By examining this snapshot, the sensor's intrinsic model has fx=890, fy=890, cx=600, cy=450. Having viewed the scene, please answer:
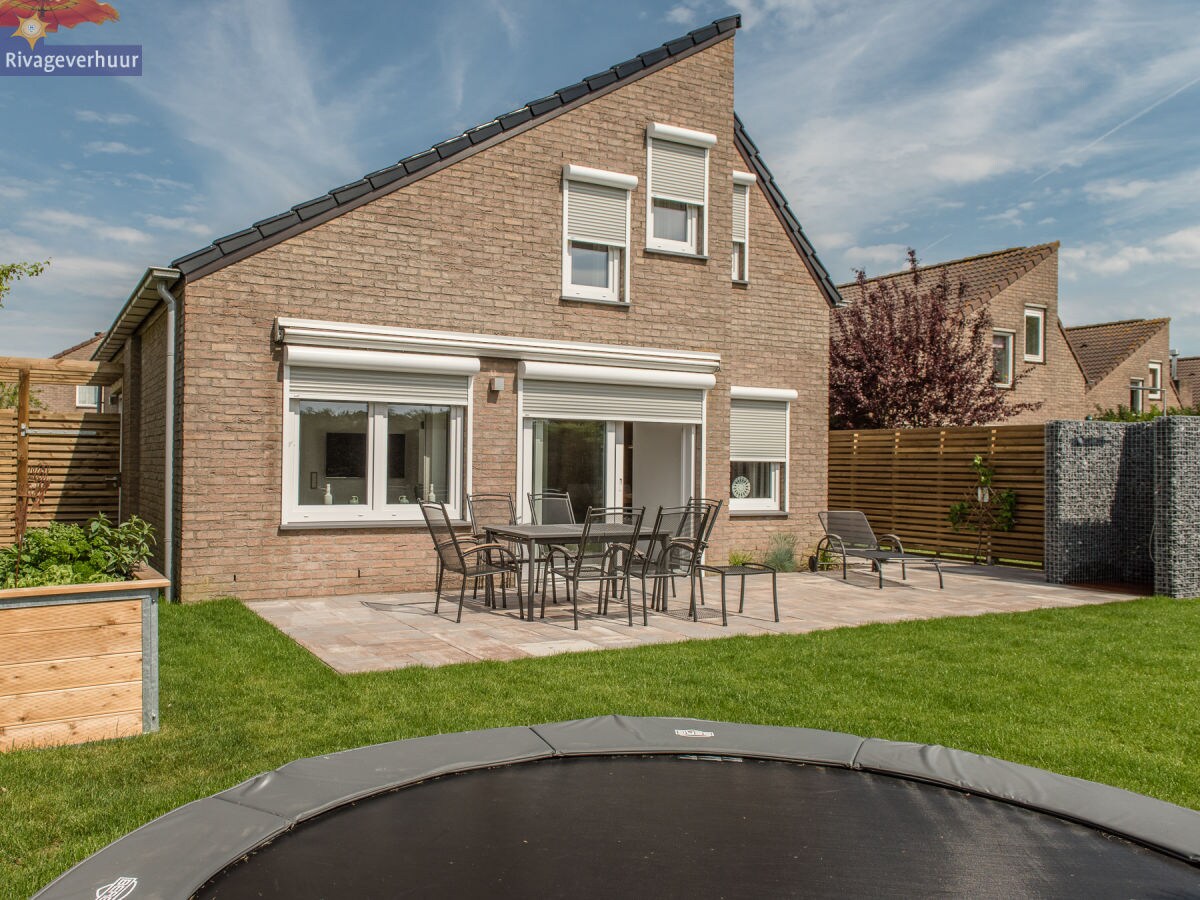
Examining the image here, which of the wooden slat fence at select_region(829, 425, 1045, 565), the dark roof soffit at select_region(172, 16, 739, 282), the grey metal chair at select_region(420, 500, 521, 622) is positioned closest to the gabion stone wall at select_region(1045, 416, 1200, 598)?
the wooden slat fence at select_region(829, 425, 1045, 565)

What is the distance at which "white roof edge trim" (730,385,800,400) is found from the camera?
39.4ft

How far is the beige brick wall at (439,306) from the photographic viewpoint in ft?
27.0

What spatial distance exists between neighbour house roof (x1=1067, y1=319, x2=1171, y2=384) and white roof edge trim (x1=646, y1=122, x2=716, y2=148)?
19.1 meters

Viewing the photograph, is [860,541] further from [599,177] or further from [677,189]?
[599,177]

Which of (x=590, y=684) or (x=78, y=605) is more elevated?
(x=78, y=605)

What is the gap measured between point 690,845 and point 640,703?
7.06 feet

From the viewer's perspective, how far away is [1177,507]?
9547 millimetres

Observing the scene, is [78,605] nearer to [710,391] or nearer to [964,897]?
[964,897]

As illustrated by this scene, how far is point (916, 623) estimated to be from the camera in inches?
303

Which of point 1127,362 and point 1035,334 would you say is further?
point 1127,362

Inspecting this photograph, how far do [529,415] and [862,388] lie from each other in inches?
368

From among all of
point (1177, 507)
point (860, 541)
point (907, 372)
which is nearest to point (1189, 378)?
point (907, 372)

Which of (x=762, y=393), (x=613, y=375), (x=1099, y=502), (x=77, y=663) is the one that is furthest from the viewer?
(x=762, y=393)

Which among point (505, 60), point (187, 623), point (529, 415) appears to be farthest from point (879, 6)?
point (187, 623)
